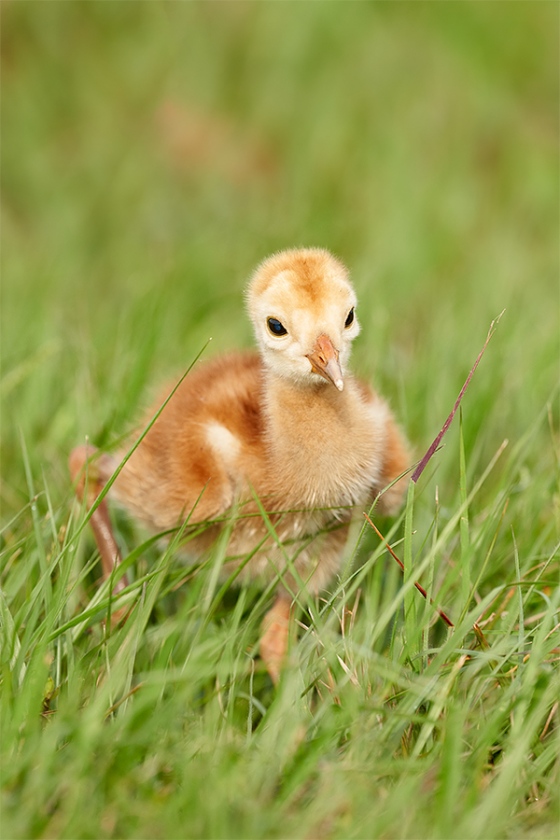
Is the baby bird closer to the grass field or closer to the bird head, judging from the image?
the bird head

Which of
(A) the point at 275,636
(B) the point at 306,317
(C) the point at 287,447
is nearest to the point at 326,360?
(B) the point at 306,317

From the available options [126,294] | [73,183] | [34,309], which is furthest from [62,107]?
[34,309]

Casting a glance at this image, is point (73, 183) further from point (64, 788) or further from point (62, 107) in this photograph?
point (64, 788)

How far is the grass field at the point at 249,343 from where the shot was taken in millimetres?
1606

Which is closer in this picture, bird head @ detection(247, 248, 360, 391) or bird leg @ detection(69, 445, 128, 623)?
bird head @ detection(247, 248, 360, 391)

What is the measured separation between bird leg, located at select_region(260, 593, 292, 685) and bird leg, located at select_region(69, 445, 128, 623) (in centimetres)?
33

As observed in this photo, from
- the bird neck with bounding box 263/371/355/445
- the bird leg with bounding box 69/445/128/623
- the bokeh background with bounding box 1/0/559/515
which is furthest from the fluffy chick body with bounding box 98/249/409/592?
the bokeh background with bounding box 1/0/559/515

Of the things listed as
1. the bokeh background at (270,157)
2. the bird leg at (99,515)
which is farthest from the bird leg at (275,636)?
the bokeh background at (270,157)

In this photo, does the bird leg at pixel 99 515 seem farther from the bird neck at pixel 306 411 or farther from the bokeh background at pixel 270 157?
the bokeh background at pixel 270 157

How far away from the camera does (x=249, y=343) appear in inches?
135

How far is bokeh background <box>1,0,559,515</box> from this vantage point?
4105 millimetres

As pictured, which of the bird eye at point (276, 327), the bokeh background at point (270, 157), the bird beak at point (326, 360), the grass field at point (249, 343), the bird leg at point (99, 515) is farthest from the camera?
the bokeh background at point (270, 157)

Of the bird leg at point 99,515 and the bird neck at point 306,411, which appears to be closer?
the bird neck at point 306,411

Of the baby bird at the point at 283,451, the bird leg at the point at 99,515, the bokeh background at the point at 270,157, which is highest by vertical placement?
the bokeh background at the point at 270,157
